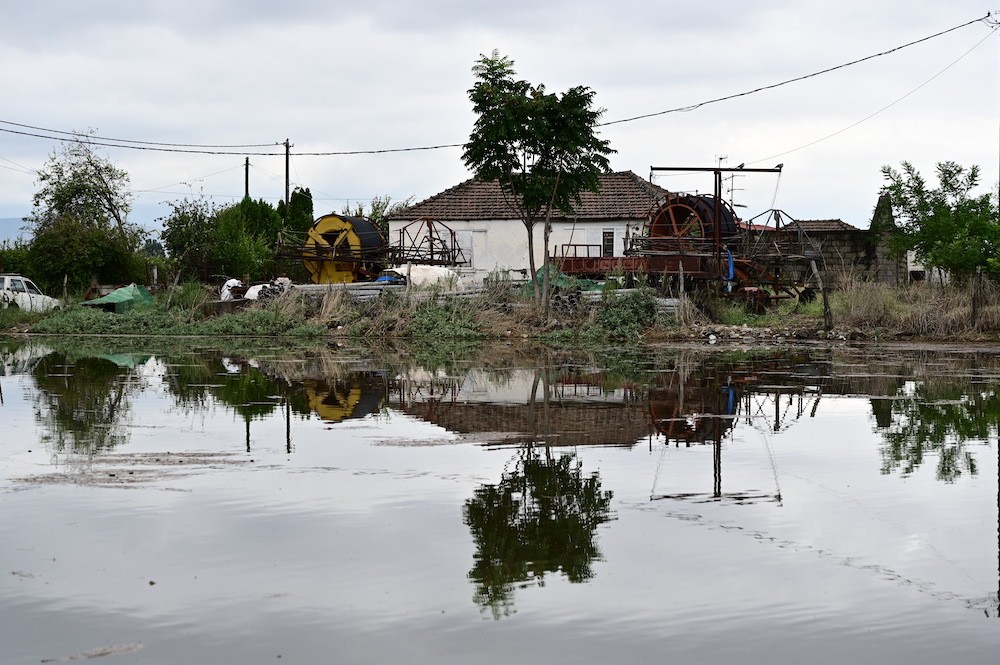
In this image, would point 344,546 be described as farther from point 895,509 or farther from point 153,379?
point 153,379

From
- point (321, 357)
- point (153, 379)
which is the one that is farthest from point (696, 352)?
point (153, 379)

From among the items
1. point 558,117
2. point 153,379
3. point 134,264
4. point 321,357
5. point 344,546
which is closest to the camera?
point 344,546

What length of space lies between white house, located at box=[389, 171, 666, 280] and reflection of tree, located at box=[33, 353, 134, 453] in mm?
24748

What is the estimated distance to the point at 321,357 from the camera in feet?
80.9

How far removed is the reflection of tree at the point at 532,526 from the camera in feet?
21.3

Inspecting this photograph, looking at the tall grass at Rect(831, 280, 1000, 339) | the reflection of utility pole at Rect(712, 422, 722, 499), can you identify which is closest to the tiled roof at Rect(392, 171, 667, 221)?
the tall grass at Rect(831, 280, 1000, 339)

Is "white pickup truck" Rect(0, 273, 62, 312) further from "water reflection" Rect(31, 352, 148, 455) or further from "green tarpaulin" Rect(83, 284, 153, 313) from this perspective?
"water reflection" Rect(31, 352, 148, 455)

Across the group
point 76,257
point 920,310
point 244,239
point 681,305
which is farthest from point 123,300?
point 920,310

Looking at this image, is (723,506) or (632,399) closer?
(723,506)

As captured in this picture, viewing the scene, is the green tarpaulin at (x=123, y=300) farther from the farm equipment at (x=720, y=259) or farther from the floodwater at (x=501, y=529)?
the floodwater at (x=501, y=529)

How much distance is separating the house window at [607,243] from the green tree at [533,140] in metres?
12.4

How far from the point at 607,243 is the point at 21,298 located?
71.6 feet

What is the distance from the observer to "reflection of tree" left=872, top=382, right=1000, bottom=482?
1034 centimetres

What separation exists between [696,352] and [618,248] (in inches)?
803
